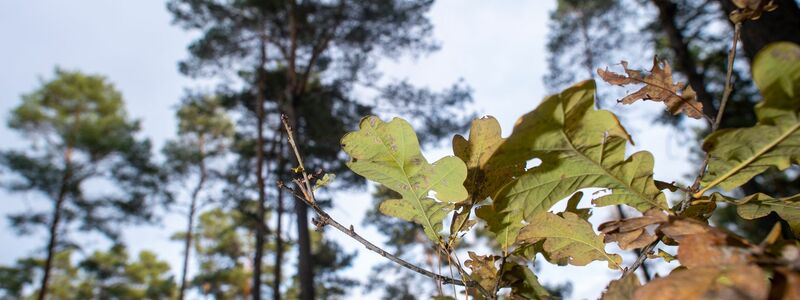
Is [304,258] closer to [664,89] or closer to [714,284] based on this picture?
[664,89]

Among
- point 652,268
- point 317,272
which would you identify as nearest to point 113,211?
point 317,272

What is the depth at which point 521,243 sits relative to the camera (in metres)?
0.64

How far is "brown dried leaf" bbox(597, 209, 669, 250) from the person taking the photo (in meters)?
0.42

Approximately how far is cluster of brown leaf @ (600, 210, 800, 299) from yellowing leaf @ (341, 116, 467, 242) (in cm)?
23

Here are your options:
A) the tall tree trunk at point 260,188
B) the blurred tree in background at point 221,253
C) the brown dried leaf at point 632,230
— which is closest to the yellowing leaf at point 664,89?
the brown dried leaf at point 632,230

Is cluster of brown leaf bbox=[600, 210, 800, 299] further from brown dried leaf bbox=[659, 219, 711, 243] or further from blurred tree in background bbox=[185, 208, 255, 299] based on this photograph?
blurred tree in background bbox=[185, 208, 255, 299]

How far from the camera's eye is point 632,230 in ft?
1.48

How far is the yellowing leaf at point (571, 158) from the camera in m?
0.42

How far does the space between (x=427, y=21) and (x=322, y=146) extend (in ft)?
14.7

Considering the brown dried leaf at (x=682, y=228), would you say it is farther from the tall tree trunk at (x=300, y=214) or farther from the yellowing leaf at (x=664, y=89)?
the tall tree trunk at (x=300, y=214)

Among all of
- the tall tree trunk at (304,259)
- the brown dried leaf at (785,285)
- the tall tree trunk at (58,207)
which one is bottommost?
the brown dried leaf at (785,285)

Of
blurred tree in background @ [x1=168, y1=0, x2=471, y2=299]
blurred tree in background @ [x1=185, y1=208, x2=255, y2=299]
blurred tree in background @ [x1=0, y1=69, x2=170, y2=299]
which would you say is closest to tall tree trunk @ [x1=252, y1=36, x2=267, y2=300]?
blurred tree in background @ [x1=168, y1=0, x2=471, y2=299]

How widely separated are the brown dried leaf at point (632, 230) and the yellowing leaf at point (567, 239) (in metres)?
0.08

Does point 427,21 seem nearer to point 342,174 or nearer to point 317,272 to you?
point 342,174
